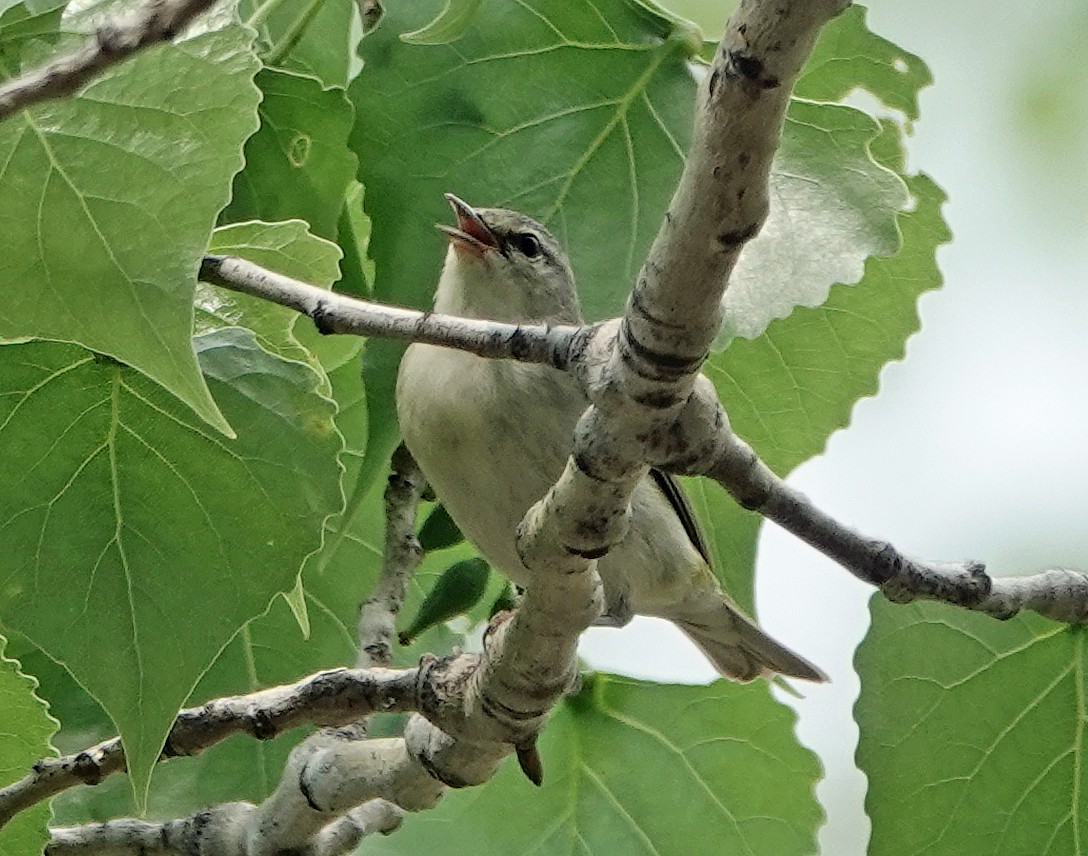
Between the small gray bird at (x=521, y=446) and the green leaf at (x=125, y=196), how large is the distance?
0.41 metres

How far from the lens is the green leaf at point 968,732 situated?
1.54 meters

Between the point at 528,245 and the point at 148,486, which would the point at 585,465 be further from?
the point at 528,245

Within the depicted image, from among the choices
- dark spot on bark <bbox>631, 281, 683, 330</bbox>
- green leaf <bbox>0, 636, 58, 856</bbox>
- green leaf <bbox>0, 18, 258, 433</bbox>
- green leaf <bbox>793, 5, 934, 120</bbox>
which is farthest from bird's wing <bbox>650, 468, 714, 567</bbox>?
dark spot on bark <bbox>631, 281, 683, 330</bbox>

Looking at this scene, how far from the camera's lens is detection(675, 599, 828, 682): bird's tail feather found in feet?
7.68

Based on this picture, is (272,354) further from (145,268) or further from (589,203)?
(589,203)

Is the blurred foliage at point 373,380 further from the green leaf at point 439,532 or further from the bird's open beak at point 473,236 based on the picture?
the bird's open beak at point 473,236

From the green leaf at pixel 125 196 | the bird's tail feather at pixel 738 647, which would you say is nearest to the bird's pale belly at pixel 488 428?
the bird's tail feather at pixel 738 647

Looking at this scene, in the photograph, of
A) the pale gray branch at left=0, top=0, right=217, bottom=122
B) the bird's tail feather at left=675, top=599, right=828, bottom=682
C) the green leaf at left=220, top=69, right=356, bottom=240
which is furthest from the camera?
the bird's tail feather at left=675, top=599, right=828, bottom=682

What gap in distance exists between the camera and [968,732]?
1560mm

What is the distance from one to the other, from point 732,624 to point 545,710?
1212 mm

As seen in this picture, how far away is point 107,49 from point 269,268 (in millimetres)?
628

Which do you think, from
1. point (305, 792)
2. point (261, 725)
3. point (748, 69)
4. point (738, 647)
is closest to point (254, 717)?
point (261, 725)

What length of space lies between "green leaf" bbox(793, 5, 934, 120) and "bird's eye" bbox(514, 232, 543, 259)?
0.47 m

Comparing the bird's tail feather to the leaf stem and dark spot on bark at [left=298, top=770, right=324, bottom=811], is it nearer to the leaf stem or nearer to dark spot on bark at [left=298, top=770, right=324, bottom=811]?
dark spot on bark at [left=298, top=770, right=324, bottom=811]
